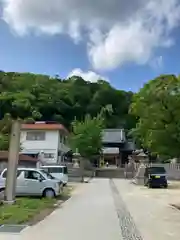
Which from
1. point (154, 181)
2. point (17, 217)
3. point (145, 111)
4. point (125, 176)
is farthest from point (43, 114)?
point (17, 217)

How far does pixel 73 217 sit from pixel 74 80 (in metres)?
73.2

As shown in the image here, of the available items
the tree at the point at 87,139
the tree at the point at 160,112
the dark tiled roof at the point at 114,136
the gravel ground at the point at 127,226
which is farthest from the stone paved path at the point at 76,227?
the dark tiled roof at the point at 114,136

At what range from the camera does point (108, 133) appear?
8000cm

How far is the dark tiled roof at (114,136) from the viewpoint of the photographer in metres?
77.4

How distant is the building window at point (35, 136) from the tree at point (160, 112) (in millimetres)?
20957

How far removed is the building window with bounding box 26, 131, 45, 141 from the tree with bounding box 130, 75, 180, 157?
68.8ft

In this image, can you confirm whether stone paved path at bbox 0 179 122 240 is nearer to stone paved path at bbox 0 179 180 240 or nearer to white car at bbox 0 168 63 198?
stone paved path at bbox 0 179 180 240

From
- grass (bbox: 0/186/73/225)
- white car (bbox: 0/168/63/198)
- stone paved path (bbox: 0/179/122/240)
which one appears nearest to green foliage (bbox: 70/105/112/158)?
white car (bbox: 0/168/63/198)

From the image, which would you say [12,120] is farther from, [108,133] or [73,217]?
[108,133]

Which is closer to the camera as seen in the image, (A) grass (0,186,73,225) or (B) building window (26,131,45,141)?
(A) grass (0,186,73,225)

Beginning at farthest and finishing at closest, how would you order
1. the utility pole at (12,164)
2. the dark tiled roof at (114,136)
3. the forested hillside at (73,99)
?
the dark tiled roof at (114,136), the forested hillside at (73,99), the utility pole at (12,164)

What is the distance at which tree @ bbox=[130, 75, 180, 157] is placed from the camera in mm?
35344

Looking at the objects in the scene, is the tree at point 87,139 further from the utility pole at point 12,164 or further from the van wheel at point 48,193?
the utility pole at point 12,164

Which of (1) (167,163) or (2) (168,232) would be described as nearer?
(2) (168,232)
